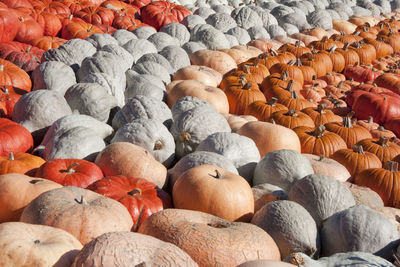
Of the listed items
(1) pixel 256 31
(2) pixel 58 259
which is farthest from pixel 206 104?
(1) pixel 256 31

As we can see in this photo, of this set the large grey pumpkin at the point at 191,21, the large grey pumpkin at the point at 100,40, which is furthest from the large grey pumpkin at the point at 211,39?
the large grey pumpkin at the point at 100,40

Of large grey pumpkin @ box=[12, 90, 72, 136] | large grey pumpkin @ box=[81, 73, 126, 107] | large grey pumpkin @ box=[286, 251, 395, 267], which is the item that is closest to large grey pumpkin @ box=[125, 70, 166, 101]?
large grey pumpkin @ box=[81, 73, 126, 107]

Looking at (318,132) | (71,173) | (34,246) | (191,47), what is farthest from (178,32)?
(34,246)

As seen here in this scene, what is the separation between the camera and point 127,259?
1.94 metres

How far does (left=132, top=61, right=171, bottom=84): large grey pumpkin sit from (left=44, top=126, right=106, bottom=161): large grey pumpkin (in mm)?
1994

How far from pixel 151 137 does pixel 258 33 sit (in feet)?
19.9

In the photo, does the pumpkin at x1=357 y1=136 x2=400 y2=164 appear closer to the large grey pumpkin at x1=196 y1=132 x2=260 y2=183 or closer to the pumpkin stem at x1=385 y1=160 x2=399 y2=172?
the pumpkin stem at x1=385 y1=160 x2=399 y2=172

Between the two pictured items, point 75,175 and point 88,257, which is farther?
point 75,175

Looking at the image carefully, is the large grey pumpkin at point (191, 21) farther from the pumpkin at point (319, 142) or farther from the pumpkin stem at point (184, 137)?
the pumpkin stem at point (184, 137)

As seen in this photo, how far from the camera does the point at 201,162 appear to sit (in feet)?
12.5

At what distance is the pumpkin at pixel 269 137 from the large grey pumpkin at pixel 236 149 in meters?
0.30

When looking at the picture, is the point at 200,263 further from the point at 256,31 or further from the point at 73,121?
the point at 256,31

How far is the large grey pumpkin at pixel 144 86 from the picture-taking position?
5.48m

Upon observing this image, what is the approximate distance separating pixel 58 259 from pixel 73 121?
2471mm
